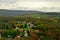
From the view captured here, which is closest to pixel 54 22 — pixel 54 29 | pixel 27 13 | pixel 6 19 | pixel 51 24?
pixel 51 24

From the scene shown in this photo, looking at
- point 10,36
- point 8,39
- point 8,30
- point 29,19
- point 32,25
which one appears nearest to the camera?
point 8,39

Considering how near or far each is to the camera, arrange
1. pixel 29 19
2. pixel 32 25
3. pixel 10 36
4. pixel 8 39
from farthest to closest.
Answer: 1. pixel 29 19
2. pixel 32 25
3. pixel 10 36
4. pixel 8 39

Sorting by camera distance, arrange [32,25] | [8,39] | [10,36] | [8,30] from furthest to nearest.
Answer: [32,25], [8,30], [10,36], [8,39]

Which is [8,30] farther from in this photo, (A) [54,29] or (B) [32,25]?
(A) [54,29]

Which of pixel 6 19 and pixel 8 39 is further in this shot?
pixel 6 19

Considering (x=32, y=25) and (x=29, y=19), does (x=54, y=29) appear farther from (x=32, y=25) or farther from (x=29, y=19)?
(x=29, y=19)

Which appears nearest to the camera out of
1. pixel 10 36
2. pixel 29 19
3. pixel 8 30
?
pixel 10 36

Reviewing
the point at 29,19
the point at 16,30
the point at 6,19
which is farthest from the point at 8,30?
the point at 29,19

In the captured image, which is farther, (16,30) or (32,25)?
(32,25)

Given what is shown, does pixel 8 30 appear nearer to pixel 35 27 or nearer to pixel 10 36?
pixel 10 36
